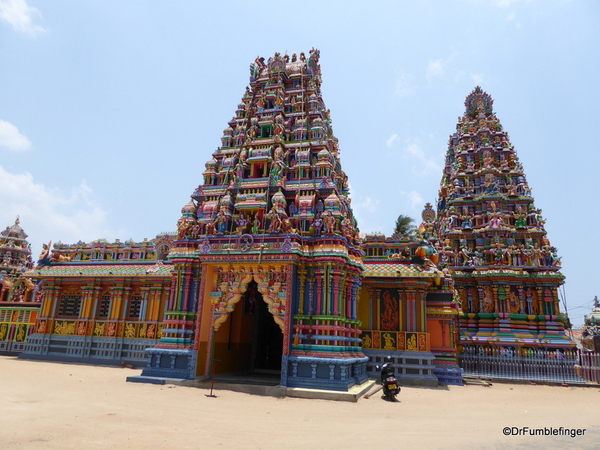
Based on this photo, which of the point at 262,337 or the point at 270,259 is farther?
the point at 262,337

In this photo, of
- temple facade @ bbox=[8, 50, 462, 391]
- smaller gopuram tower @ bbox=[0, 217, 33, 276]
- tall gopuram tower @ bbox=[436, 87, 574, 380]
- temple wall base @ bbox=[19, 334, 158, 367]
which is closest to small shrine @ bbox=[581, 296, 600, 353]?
tall gopuram tower @ bbox=[436, 87, 574, 380]

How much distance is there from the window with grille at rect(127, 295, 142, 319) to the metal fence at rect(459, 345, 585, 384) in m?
19.2

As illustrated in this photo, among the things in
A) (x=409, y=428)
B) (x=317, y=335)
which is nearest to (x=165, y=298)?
(x=317, y=335)

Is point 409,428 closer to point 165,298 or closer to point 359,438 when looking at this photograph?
point 359,438

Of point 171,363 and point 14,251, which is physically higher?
point 14,251

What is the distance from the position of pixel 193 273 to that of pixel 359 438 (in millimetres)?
10688

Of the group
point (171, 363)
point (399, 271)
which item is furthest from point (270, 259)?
point (399, 271)

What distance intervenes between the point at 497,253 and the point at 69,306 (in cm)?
2911

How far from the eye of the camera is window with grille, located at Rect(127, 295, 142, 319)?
75.5 feet

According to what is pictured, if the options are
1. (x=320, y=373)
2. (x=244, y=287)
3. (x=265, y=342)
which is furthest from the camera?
(x=265, y=342)

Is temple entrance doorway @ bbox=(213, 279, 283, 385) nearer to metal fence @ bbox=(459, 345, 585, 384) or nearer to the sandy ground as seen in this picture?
the sandy ground

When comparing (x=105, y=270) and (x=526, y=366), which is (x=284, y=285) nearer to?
(x=105, y=270)

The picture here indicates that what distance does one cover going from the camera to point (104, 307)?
23.6 m

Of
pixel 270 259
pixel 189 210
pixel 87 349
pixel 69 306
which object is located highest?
pixel 189 210
